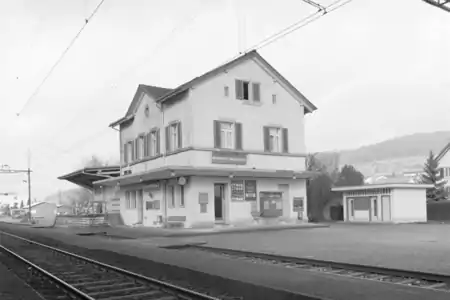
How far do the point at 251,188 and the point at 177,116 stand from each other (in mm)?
6456

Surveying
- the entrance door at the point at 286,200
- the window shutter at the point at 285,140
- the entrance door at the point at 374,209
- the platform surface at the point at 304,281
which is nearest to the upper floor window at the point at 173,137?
the window shutter at the point at 285,140

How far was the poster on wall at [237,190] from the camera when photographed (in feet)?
100

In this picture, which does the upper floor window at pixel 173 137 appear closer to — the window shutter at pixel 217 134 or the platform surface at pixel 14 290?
the window shutter at pixel 217 134

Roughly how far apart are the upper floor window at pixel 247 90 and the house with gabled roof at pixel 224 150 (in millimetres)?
64

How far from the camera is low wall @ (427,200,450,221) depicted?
144 feet

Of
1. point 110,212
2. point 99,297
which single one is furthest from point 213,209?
point 99,297

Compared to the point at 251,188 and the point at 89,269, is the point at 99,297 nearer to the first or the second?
the point at 89,269

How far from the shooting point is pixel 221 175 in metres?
29.5

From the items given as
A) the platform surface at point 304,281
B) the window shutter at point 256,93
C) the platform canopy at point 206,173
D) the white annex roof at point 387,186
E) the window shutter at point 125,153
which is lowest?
the platform surface at point 304,281

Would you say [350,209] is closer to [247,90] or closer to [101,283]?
[247,90]

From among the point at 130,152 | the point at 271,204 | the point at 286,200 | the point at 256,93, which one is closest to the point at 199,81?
the point at 256,93

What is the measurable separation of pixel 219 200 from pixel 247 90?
24.3 feet

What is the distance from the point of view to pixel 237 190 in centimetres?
3067

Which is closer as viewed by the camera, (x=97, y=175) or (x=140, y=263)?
(x=140, y=263)
